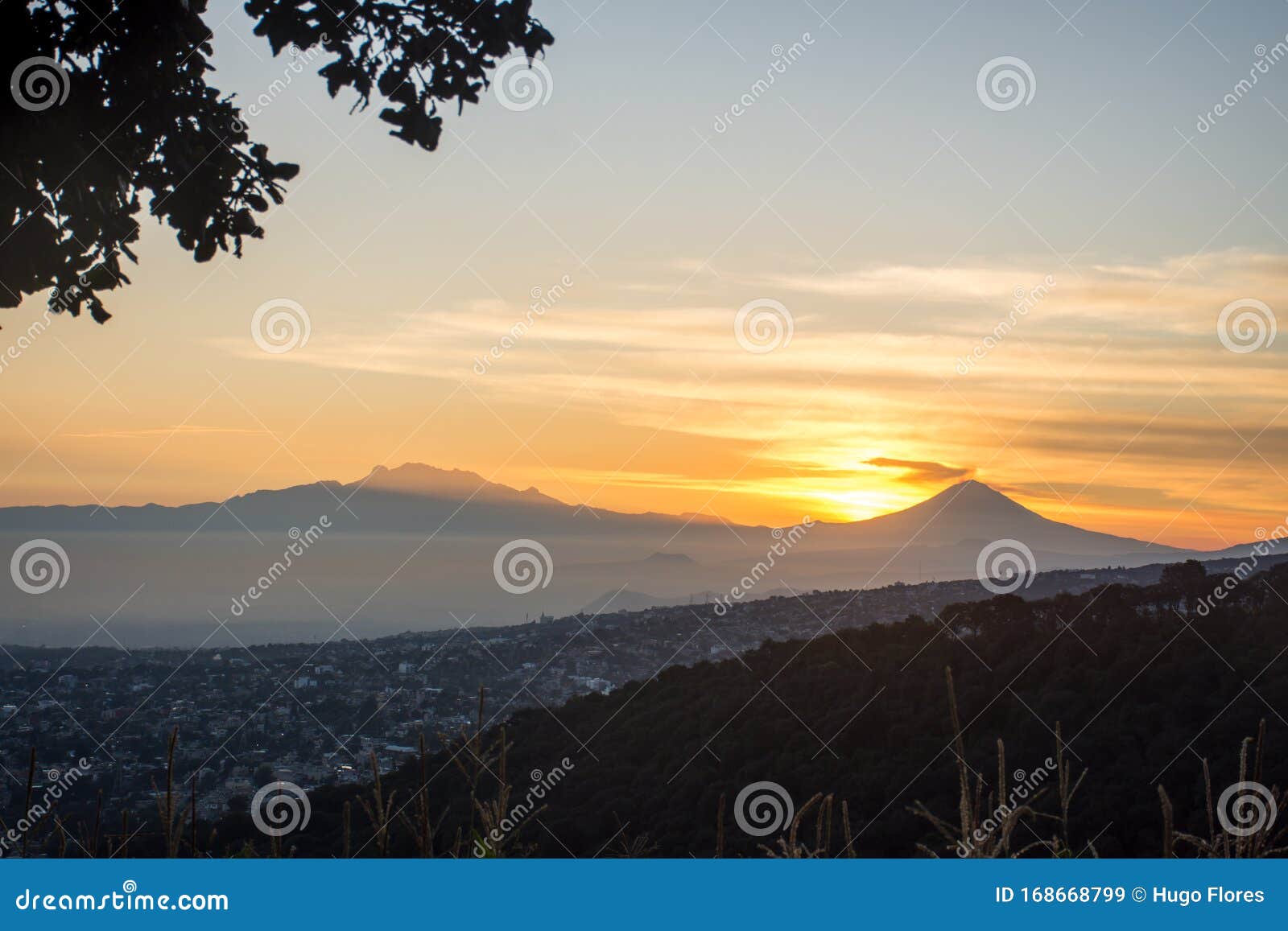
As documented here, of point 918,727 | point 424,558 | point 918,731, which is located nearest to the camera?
point 918,731

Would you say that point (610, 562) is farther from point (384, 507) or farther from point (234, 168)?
point (234, 168)

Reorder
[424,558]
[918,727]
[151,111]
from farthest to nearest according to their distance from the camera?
[424,558], [918,727], [151,111]

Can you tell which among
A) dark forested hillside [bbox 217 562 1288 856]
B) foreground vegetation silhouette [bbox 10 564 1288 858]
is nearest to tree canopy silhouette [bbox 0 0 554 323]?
foreground vegetation silhouette [bbox 10 564 1288 858]

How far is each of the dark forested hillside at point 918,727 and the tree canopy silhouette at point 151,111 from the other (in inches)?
322

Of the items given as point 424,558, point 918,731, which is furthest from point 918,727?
point 424,558

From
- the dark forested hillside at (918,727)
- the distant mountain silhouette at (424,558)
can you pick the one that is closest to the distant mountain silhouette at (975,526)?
the distant mountain silhouette at (424,558)

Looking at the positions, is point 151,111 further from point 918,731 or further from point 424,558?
point 424,558

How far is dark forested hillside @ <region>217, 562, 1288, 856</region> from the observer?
1514 centimetres

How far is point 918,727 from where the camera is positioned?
68.7 ft

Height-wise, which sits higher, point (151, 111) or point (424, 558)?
point (424, 558)

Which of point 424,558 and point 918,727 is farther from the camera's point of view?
point 424,558

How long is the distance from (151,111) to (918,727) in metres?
18.2

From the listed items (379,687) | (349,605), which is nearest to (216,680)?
(379,687)

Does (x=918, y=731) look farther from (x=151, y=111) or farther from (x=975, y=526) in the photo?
(x=975, y=526)
